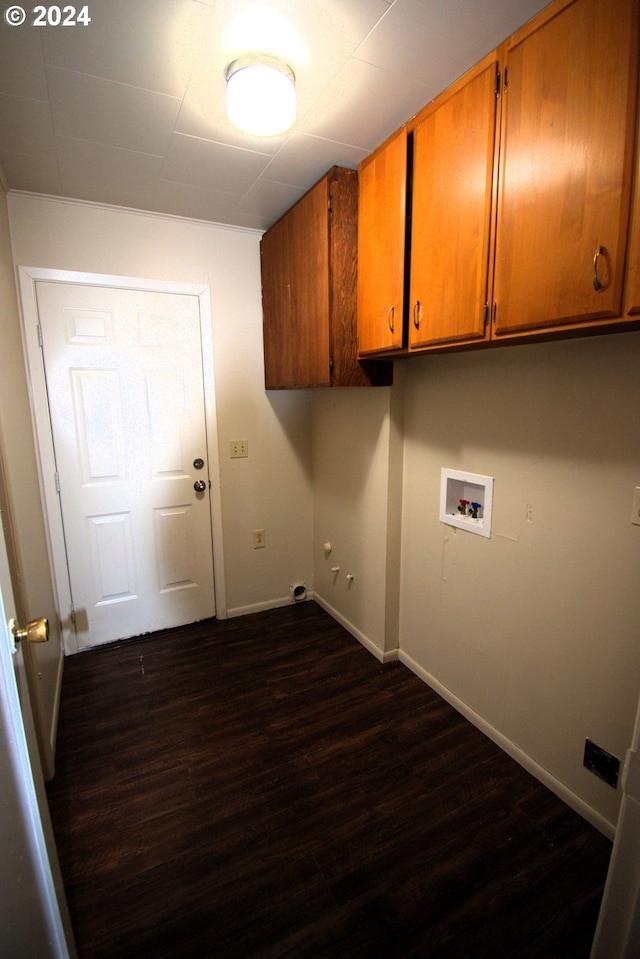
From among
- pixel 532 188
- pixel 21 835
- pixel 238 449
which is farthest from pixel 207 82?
pixel 21 835

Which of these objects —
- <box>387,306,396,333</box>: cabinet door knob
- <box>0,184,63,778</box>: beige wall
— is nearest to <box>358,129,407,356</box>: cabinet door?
<box>387,306,396,333</box>: cabinet door knob

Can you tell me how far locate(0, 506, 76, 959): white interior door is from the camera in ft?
2.49

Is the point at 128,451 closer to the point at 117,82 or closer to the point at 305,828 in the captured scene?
the point at 117,82

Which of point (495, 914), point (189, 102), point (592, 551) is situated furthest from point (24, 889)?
point (189, 102)

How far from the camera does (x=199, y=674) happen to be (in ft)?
7.49

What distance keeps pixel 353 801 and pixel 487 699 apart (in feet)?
2.24

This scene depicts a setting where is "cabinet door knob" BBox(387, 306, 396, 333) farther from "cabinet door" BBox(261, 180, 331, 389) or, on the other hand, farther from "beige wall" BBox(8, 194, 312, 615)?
"beige wall" BBox(8, 194, 312, 615)

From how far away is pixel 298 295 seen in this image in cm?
217

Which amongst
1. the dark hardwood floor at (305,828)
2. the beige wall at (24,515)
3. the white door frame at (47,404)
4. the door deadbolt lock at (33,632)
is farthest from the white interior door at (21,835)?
the white door frame at (47,404)

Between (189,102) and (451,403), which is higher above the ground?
(189,102)

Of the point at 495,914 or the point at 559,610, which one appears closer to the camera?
the point at 495,914

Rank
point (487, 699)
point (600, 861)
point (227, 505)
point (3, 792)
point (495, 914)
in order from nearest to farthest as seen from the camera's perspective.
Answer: point (3, 792) < point (495, 914) < point (600, 861) < point (487, 699) < point (227, 505)

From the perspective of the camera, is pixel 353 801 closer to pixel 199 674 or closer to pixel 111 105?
pixel 199 674

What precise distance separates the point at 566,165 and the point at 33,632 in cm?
158
